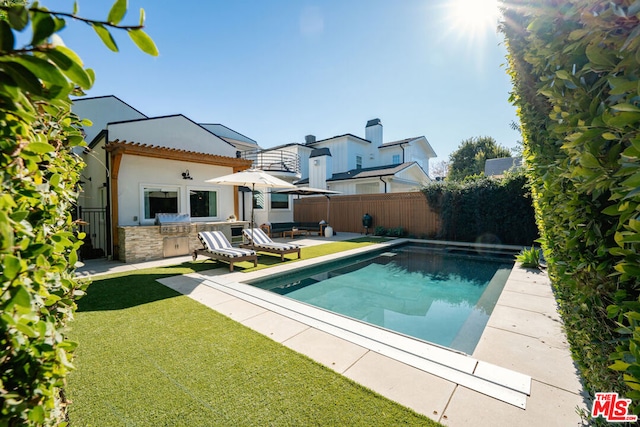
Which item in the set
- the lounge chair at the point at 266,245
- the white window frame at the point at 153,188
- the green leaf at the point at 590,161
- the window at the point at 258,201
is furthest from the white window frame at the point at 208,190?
the green leaf at the point at 590,161

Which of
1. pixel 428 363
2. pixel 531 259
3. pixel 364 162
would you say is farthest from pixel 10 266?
pixel 364 162

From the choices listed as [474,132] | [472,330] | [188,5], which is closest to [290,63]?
[188,5]

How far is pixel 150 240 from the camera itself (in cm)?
998

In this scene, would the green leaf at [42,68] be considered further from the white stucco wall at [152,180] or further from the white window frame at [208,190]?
the white window frame at [208,190]

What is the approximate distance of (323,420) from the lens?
8.03 feet

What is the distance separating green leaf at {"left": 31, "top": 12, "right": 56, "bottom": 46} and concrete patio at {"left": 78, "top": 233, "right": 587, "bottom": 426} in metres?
3.44

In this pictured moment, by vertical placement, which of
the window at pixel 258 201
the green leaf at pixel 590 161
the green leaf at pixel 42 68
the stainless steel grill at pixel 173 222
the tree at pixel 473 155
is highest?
the tree at pixel 473 155

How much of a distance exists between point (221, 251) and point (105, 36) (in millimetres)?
8249

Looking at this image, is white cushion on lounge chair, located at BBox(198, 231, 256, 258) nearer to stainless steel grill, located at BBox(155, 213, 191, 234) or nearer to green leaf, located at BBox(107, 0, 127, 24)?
stainless steel grill, located at BBox(155, 213, 191, 234)

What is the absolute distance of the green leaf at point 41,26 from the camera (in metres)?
0.64

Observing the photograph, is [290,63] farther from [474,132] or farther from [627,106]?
[474,132]

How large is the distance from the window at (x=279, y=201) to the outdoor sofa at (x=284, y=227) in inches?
62.8

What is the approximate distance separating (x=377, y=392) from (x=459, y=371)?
44.3 inches

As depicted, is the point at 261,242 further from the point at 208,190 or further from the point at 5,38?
the point at 5,38
